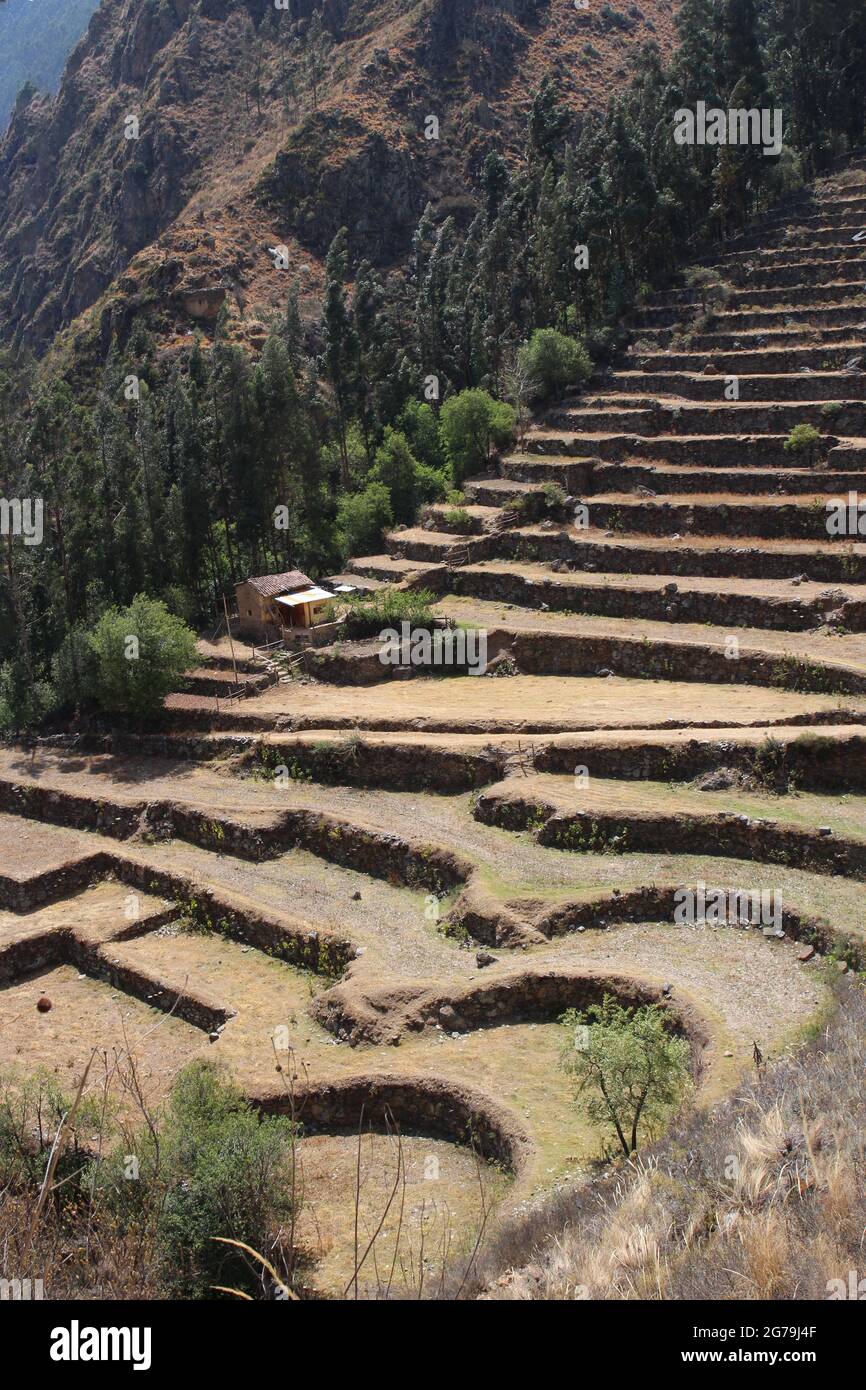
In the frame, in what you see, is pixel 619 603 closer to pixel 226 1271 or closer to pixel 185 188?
pixel 226 1271

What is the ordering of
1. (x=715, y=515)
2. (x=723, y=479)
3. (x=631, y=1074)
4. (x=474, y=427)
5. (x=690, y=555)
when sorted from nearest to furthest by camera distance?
(x=631, y=1074), (x=690, y=555), (x=715, y=515), (x=723, y=479), (x=474, y=427)

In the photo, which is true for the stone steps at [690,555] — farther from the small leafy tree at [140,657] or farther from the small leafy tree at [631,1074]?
the small leafy tree at [631,1074]

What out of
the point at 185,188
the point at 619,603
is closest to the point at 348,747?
the point at 619,603

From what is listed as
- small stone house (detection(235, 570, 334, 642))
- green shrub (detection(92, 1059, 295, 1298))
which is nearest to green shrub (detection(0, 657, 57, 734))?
small stone house (detection(235, 570, 334, 642))

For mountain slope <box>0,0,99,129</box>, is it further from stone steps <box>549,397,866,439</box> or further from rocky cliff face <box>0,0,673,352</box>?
stone steps <box>549,397,866,439</box>

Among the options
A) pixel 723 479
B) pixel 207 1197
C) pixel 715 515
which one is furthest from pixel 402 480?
pixel 207 1197

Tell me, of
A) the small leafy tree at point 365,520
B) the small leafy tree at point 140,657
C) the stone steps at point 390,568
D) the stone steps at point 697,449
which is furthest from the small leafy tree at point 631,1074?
the small leafy tree at point 365,520

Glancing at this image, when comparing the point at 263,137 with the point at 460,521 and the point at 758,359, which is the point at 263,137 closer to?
the point at 758,359

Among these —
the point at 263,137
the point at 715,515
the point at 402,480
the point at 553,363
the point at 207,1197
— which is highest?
the point at 263,137
